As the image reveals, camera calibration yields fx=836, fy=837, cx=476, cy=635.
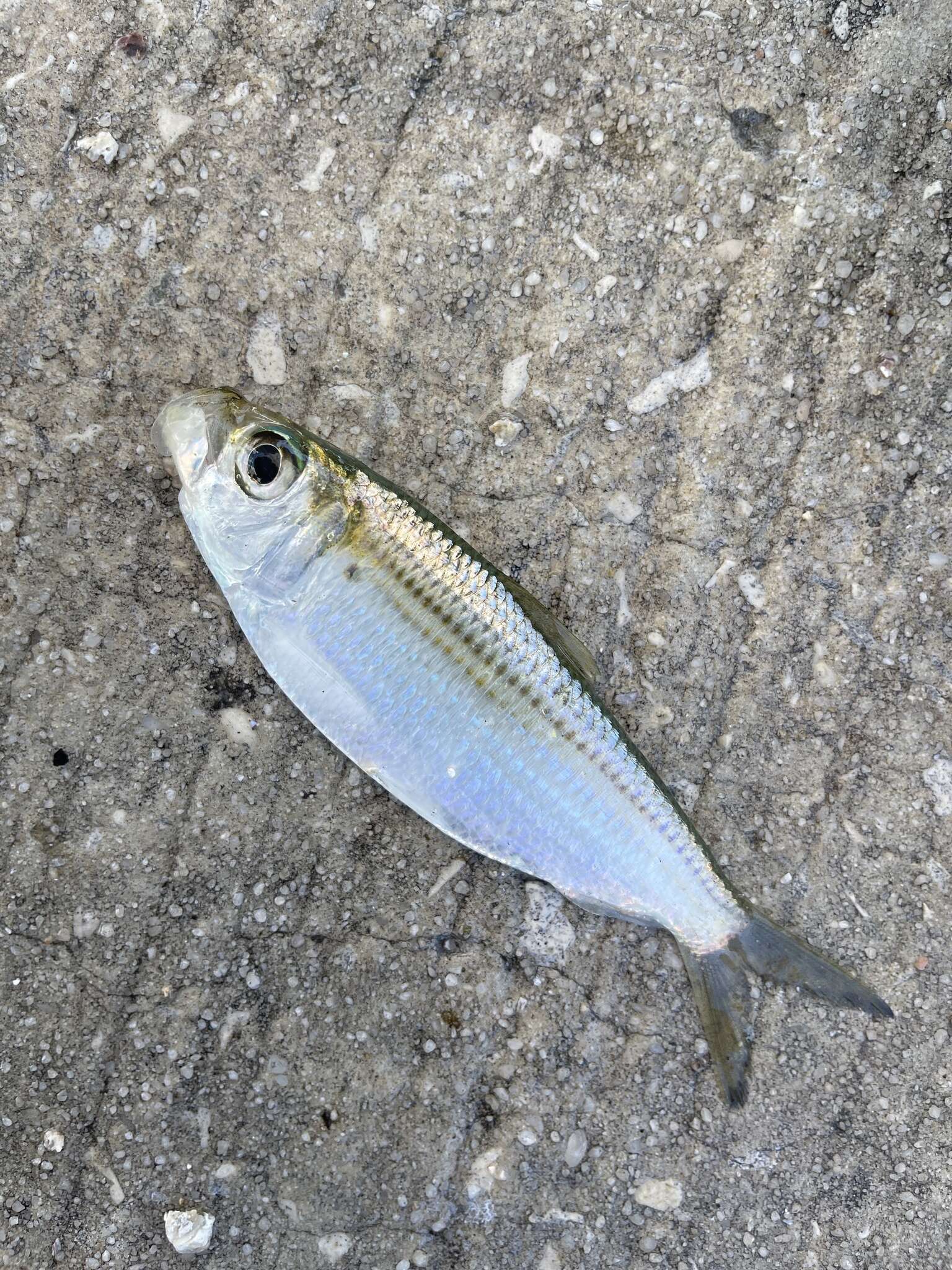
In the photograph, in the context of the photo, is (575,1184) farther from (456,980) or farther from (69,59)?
(69,59)

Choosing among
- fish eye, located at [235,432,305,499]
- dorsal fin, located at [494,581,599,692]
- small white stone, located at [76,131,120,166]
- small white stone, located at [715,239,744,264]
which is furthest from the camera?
small white stone, located at [715,239,744,264]

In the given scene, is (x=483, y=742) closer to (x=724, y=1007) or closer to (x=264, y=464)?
(x=264, y=464)

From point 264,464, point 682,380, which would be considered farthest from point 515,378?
point 264,464

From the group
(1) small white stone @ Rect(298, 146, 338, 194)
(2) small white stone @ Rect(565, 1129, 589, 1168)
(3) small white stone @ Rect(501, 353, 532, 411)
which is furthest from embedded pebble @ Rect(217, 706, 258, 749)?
(1) small white stone @ Rect(298, 146, 338, 194)

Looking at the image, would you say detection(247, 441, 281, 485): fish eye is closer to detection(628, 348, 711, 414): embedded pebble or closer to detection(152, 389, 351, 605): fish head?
detection(152, 389, 351, 605): fish head

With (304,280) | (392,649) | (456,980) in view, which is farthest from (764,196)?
(456,980)

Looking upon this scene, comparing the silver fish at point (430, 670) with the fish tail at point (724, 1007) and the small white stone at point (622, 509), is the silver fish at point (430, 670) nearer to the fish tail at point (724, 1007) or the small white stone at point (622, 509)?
the fish tail at point (724, 1007)

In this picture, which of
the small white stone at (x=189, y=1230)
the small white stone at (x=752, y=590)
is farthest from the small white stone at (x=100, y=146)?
the small white stone at (x=189, y=1230)

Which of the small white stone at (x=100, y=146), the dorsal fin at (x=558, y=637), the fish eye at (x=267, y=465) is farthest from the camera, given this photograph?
the small white stone at (x=100, y=146)
